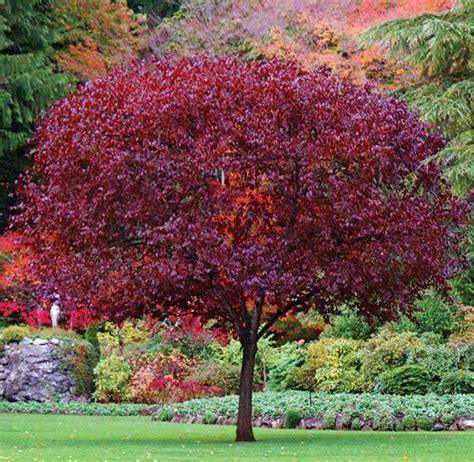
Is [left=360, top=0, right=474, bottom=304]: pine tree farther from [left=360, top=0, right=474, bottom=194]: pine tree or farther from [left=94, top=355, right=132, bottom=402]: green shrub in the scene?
[left=94, top=355, right=132, bottom=402]: green shrub

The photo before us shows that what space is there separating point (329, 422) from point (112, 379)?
874cm

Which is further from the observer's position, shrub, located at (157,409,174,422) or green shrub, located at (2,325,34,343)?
green shrub, located at (2,325,34,343)

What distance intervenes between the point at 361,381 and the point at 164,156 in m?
9.81

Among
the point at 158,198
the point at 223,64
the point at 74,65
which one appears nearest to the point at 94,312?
the point at 158,198

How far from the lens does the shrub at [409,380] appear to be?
20.4m

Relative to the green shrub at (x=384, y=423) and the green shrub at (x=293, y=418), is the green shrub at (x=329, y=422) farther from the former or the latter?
the green shrub at (x=384, y=423)

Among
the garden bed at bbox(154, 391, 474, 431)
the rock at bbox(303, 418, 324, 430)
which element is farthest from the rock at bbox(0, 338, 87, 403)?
the rock at bbox(303, 418, 324, 430)

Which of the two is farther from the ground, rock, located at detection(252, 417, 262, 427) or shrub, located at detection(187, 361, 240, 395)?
shrub, located at detection(187, 361, 240, 395)

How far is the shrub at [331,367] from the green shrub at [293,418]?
4.04m

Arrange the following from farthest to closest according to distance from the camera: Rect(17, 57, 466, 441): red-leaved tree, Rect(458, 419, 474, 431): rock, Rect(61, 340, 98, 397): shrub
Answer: Rect(61, 340, 98, 397): shrub < Rect(458, 419, 474, 431): rock < Rect(17, 57, 466, 441): red-leaved tree

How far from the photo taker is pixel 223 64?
564 inches

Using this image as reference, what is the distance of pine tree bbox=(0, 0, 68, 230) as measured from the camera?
105ft

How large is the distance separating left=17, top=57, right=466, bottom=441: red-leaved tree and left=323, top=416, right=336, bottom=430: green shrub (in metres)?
3.69

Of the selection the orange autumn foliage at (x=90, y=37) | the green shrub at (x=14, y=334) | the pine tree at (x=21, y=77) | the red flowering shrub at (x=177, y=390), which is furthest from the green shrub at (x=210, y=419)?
the orange autumn foliage at (x=90, y=37)
